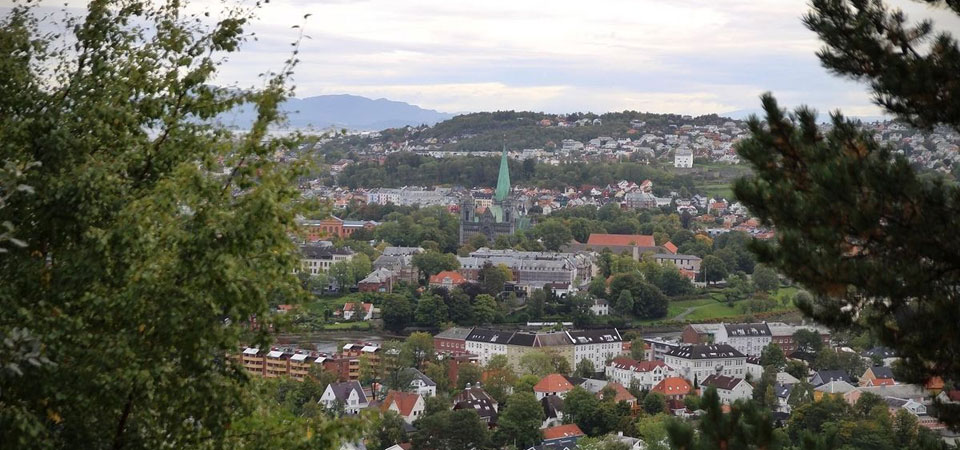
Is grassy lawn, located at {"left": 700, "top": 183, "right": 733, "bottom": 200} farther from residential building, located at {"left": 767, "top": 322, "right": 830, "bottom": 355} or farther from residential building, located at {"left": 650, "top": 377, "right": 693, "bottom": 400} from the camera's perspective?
residential building, located at {"left": 650, "top": 377, "right": 693, "bottom": 400}

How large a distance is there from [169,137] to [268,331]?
71 cm

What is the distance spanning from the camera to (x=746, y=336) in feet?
90.8

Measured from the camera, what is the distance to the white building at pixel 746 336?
27.1m

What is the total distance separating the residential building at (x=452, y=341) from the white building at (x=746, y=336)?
5.81 m

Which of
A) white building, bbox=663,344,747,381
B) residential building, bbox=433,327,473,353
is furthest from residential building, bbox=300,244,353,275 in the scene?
white building, bbox=663,344,747,381

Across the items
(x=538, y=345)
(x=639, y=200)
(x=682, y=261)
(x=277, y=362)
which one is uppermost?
(x=277, y=362)

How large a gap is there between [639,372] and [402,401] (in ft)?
20.6

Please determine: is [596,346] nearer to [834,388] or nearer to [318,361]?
[834,388]

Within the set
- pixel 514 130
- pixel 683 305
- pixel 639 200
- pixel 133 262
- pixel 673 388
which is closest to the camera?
pixel 133 262

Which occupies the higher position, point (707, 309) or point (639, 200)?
point (639, 200)

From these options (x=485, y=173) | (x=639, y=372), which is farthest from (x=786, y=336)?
(x=485, y=173)

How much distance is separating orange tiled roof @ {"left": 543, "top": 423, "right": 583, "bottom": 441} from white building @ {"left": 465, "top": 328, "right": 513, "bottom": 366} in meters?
6.78

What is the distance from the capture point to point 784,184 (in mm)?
3398

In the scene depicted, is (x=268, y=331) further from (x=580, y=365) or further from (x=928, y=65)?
(x=580, y=365)
